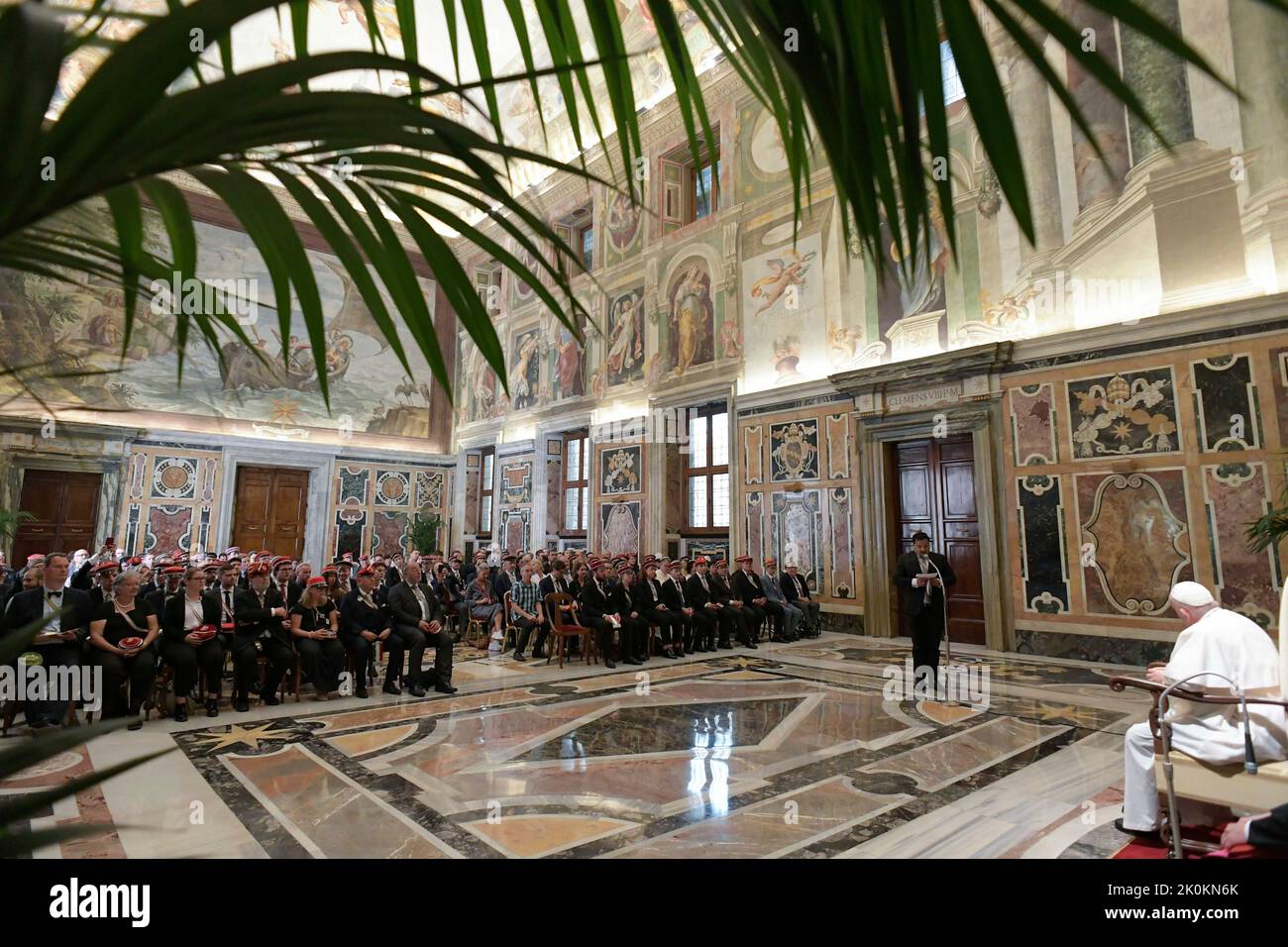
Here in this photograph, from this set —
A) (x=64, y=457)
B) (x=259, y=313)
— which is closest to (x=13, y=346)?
(x=64, y=457)

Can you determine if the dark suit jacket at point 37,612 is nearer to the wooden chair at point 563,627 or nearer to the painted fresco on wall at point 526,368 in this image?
the wooden chair at point 563,627

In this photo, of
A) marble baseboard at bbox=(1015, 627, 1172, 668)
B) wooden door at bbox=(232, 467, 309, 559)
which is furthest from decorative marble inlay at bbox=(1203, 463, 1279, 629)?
wooden door at bbox=(232, 467, 309, 559)

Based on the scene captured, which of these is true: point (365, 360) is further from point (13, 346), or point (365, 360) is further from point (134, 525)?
point (13, 346)

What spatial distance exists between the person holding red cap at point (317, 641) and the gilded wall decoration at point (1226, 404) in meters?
8.93

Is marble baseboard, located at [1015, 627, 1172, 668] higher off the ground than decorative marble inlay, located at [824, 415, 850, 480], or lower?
lower

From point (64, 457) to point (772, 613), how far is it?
1407 centimetres

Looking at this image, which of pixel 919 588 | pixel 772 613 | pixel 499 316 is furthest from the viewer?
pixel 499 316

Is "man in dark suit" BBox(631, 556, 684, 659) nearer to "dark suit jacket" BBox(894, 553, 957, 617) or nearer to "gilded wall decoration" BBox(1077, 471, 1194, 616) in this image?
"dark suit jacket" BBox(894, 553, 957, 617)

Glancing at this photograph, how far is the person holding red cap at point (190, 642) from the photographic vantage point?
17.2 ft

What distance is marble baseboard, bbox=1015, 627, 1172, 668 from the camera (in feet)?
24.0

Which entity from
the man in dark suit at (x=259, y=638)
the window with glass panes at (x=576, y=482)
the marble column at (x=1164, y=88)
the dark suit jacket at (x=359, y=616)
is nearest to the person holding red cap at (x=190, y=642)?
the man in dark suit at (x=259, y=638)

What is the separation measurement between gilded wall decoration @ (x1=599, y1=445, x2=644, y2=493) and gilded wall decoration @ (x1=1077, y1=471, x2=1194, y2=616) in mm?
7699

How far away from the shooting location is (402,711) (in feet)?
18.2
